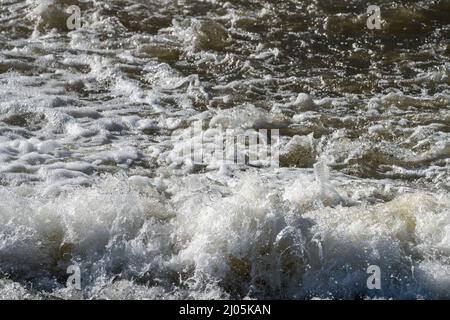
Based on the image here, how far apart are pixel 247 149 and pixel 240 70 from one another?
147cm

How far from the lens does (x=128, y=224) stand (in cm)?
449

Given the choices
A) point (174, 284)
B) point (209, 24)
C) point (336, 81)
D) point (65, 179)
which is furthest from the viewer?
point (209, 24)

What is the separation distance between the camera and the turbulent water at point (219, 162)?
423 centimetres

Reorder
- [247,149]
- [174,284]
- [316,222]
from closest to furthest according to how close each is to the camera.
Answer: [174,284] < [316,222] < [247,149]

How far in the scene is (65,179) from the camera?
16.7 feet

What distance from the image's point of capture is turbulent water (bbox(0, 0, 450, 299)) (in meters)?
4.23

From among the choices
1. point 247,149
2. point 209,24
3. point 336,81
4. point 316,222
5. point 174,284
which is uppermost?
point 209,24

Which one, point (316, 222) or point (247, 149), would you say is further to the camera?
point (247, 149)

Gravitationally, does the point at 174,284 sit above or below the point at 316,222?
below

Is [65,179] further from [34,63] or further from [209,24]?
[209,24]

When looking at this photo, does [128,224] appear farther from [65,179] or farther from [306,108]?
[306,108]

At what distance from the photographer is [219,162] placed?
5.46 meters

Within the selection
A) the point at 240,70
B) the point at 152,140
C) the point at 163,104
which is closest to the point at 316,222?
the point at 152,140

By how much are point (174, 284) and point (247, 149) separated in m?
1.81
